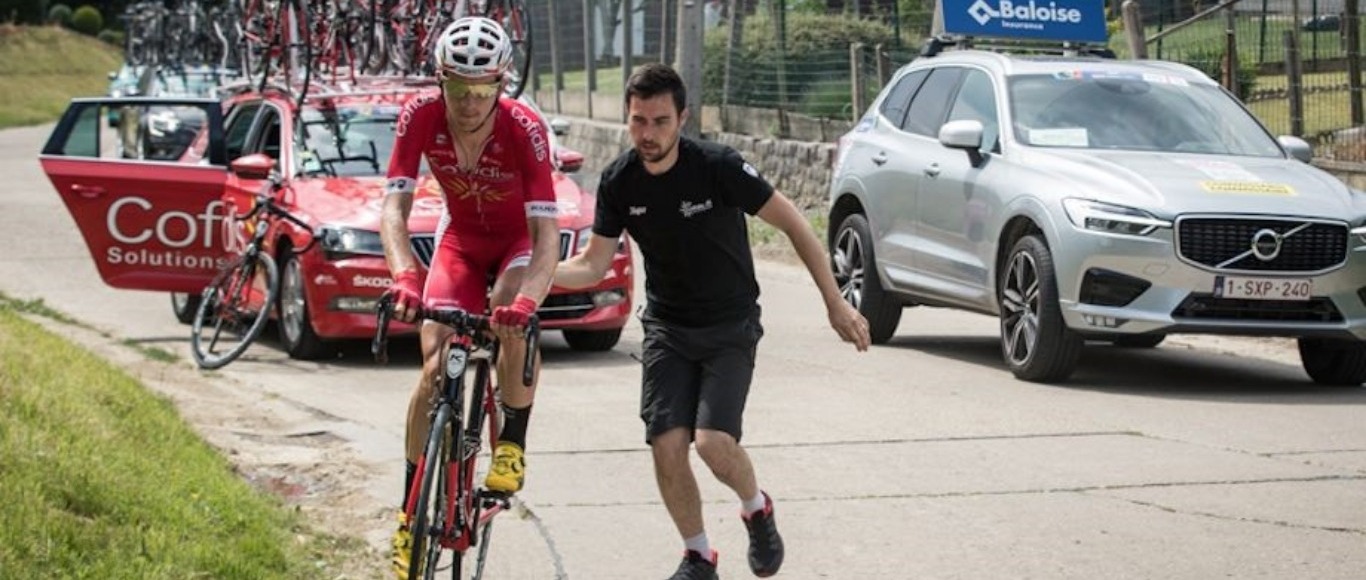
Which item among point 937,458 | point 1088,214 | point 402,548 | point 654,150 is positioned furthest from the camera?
point 1088,214

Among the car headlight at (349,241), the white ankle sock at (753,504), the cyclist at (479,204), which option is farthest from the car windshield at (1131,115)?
the white ankle sock at (753,504)

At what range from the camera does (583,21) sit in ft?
115

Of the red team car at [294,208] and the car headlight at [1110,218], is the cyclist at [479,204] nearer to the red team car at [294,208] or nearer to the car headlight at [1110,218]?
the car headlight at [1110,218]

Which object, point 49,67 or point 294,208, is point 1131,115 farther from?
point 49,67

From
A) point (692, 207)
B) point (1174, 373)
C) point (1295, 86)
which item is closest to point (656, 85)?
point (692, 207)

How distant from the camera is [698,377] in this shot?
25.2ft

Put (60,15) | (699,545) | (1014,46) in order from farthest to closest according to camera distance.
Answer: (60,15) < (1014,46) < (699,545)

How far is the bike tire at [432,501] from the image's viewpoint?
689 cm

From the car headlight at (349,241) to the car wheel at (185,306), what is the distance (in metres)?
3.09

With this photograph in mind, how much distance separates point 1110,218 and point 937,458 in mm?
2617

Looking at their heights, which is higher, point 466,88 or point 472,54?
point 472,54

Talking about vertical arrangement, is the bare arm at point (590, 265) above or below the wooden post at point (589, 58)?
above

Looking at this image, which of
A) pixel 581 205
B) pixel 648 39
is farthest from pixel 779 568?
pixel 648 39

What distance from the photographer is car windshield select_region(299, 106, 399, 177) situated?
15.1 metres
